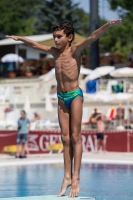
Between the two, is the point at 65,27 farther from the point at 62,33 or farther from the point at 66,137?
the point at 66,137

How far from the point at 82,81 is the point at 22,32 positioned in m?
31.2

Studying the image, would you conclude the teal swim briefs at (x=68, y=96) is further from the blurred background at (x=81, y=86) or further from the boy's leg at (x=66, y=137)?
the blurred background at (x=81, y=86)

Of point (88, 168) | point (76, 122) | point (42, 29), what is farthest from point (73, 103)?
point (42, 29)

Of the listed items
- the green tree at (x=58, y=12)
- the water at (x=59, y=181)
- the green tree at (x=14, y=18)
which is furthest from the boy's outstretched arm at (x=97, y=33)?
the green tree at (x=14, y=18)

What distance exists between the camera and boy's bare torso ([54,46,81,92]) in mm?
7824

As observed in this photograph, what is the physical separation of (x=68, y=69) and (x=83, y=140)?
47.7 feet

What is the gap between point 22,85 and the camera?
32.1 metres

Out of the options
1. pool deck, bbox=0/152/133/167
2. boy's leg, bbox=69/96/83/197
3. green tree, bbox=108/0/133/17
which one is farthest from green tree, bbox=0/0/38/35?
boy's leg, bbox=69/96/83/197

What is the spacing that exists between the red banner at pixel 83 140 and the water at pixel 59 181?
14.3ft

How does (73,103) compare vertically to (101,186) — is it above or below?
above

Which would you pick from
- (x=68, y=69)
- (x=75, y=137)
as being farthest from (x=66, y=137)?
(x=68, y=69)

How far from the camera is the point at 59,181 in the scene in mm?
13031

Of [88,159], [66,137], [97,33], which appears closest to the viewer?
[97,33]

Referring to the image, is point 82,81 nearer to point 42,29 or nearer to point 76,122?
point 76,122
